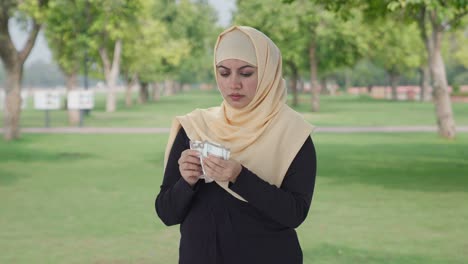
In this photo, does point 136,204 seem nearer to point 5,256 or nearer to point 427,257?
point 5,256

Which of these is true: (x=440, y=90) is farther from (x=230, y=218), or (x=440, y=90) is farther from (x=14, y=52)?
(x=230, y=218)

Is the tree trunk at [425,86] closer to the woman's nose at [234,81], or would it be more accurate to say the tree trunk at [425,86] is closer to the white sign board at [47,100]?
the white sign board at [47,100]

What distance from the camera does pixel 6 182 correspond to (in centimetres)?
1463

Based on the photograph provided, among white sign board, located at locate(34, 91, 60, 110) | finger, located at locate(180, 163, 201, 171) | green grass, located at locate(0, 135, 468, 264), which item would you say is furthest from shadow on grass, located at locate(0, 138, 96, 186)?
finger, located at locate(180, 163, 201, 171)

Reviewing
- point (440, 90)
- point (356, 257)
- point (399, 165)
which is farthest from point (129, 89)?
point (356, 257)

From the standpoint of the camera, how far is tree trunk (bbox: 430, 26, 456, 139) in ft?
79.0

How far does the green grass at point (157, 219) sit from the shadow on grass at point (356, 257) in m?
0.01

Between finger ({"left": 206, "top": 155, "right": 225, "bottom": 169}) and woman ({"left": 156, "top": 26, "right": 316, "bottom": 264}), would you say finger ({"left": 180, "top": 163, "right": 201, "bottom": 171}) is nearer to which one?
woman ({"left": 156, "top": 26, "right": 316, "bottom": 264})

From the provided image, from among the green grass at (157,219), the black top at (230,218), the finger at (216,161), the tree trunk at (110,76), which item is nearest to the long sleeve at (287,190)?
the black top at (230,218)

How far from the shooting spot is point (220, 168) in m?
3.04

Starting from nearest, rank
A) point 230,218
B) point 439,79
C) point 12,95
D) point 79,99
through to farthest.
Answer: point 230,218
point 439,79
point 12,95
point 79,99

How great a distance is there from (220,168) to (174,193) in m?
0.35

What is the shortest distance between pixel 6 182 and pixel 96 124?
20078 millimetres

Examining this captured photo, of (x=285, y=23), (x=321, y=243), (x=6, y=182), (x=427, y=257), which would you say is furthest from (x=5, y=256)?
(x=285, y=23)
